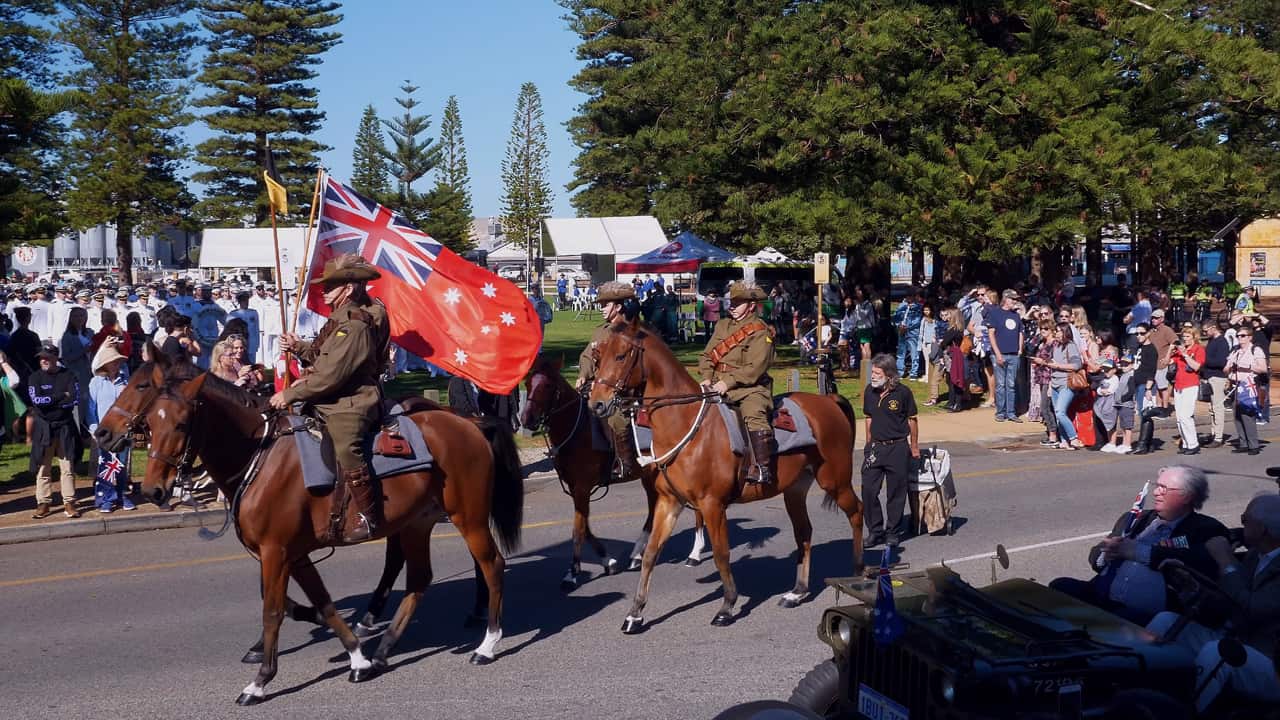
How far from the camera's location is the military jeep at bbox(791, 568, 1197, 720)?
4.73m

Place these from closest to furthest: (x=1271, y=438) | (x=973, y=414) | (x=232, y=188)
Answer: (x=1271, y=438)
(x=973, y=414)
(x=232, y=188)

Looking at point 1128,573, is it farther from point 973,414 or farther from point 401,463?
point 973,414

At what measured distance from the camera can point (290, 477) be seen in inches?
309

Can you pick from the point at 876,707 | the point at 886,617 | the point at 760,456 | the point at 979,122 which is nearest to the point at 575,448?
the point at 760,456

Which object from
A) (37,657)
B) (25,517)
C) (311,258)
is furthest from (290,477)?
(25,517)

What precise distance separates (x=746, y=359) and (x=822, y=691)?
440cm

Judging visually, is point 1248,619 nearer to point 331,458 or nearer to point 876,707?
point 876,707

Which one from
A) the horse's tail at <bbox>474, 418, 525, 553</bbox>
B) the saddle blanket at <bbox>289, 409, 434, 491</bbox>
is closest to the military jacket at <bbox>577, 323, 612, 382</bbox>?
the horse's tail at <bbox>474, 418, 525, 553</bbox>

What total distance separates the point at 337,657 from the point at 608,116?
181 ft

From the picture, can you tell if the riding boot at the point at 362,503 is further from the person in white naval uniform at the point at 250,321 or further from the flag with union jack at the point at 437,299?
the person in white naval uniform at the point at 250,321

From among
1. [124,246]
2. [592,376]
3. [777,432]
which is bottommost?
[777,432]

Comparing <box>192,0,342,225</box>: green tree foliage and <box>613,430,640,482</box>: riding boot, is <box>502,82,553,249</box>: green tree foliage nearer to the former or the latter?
<box>192,0,342,225</box>: green tree foliage

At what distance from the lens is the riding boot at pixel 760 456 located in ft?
31.5

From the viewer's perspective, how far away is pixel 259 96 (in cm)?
6581
